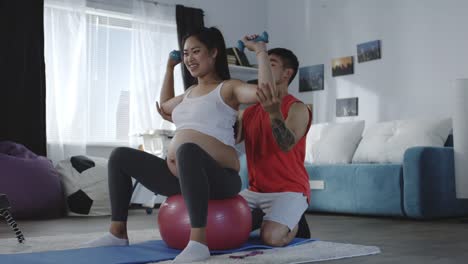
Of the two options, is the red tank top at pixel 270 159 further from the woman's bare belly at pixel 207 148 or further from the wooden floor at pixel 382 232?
the wooden floor at pixel 382 232

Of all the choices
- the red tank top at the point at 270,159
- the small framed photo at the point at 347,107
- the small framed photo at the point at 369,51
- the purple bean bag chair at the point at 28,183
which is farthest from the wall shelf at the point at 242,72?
the red tank top at the point at 270,159

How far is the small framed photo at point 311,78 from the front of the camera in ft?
18.1

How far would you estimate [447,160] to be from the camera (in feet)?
12.2

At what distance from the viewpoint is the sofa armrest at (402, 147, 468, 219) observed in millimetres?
3615

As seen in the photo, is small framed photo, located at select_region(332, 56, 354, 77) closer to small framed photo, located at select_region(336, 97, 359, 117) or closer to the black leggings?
small framed photo, located at select_region(336, 97, 359, 117)

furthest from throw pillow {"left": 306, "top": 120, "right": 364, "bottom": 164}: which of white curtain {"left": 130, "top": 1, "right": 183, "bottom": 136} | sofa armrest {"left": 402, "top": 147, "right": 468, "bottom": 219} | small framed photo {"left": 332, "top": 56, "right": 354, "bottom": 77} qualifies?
white curtain {"left": 130, "top": 1, "right": 183, "bottom": 136}

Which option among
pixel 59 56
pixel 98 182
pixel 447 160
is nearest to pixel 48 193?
pixel 98 182

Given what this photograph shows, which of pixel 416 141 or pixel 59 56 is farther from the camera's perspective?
pixel 59 56

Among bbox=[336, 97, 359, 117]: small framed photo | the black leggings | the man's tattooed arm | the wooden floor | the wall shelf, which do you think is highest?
the wall shelf

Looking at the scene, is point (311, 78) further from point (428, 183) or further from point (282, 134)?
point (282, 134)

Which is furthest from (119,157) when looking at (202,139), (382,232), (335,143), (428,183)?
(335,143)

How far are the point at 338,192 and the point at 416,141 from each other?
2.13ft

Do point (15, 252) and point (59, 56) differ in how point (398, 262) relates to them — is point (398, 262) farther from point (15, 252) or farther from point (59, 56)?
point (59, 56)

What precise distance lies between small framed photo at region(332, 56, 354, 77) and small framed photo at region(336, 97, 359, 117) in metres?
0.24
